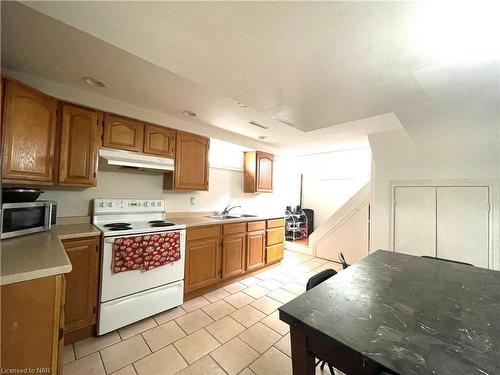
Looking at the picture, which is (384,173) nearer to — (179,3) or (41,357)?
(179,3)

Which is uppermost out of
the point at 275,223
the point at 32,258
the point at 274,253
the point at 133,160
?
the point at 133,160

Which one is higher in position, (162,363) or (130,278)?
(130,278)

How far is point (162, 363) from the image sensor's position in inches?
57.9

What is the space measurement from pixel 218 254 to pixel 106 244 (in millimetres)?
1269

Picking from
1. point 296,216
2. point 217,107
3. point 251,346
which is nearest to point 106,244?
point 251,346

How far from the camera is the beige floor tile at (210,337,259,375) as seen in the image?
1458mm

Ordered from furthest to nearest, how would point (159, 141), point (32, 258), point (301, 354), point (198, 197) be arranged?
point (198, 197) → point (159, 141) → point (32, 258) → point (301, 354)

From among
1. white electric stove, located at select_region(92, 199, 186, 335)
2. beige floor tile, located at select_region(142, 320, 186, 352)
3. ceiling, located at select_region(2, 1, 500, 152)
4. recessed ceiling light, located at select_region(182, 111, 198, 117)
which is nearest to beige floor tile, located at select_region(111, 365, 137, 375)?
beige floor tile, located at select_region(142, 320, 186, 352)

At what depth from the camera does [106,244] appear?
67.4 inches

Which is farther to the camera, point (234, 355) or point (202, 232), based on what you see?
point (202, 232)

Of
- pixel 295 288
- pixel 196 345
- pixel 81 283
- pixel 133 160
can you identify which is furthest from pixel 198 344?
pixel 133 160

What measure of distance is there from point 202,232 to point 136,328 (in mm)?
1068

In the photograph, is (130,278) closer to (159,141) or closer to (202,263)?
(202,263)

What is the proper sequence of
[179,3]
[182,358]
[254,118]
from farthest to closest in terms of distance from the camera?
[254,118], [182,358], [179,3]
